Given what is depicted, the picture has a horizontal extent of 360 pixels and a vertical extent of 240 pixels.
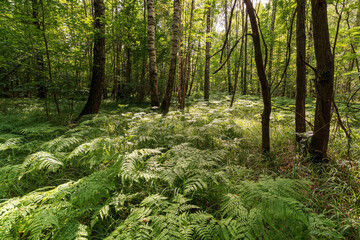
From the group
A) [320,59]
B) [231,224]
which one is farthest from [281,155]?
[231,224]

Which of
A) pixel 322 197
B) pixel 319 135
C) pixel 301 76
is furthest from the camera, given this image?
pixel 301 76

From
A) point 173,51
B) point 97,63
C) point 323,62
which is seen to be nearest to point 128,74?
point 173,51

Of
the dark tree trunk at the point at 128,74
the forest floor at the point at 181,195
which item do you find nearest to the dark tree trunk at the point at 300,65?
the forest floor at the point at 181,195

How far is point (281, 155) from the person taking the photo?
9.98 feet

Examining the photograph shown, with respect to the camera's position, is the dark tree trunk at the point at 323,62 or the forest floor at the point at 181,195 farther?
the dark tree trunk at the point at 323,62

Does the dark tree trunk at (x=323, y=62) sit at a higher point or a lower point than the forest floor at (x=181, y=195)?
higher

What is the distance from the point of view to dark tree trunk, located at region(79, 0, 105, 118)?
5.57m

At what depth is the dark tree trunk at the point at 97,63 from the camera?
219 inches

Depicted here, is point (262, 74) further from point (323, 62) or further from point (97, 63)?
point (97, 63)

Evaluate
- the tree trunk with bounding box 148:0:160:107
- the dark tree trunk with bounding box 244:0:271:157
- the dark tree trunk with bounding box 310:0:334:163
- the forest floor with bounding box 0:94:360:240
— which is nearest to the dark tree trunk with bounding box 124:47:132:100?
the tree trunk with bounding box 148:0:160:107

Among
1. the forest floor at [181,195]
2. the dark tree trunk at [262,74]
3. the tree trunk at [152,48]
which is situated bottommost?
the forest floor at [181,195]

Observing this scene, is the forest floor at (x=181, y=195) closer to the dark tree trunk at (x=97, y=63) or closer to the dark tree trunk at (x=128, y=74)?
the dark tree trunk at (x=97, y=63)

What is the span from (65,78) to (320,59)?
22.5 ft

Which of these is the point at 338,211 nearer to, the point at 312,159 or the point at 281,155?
the point at 312,159
